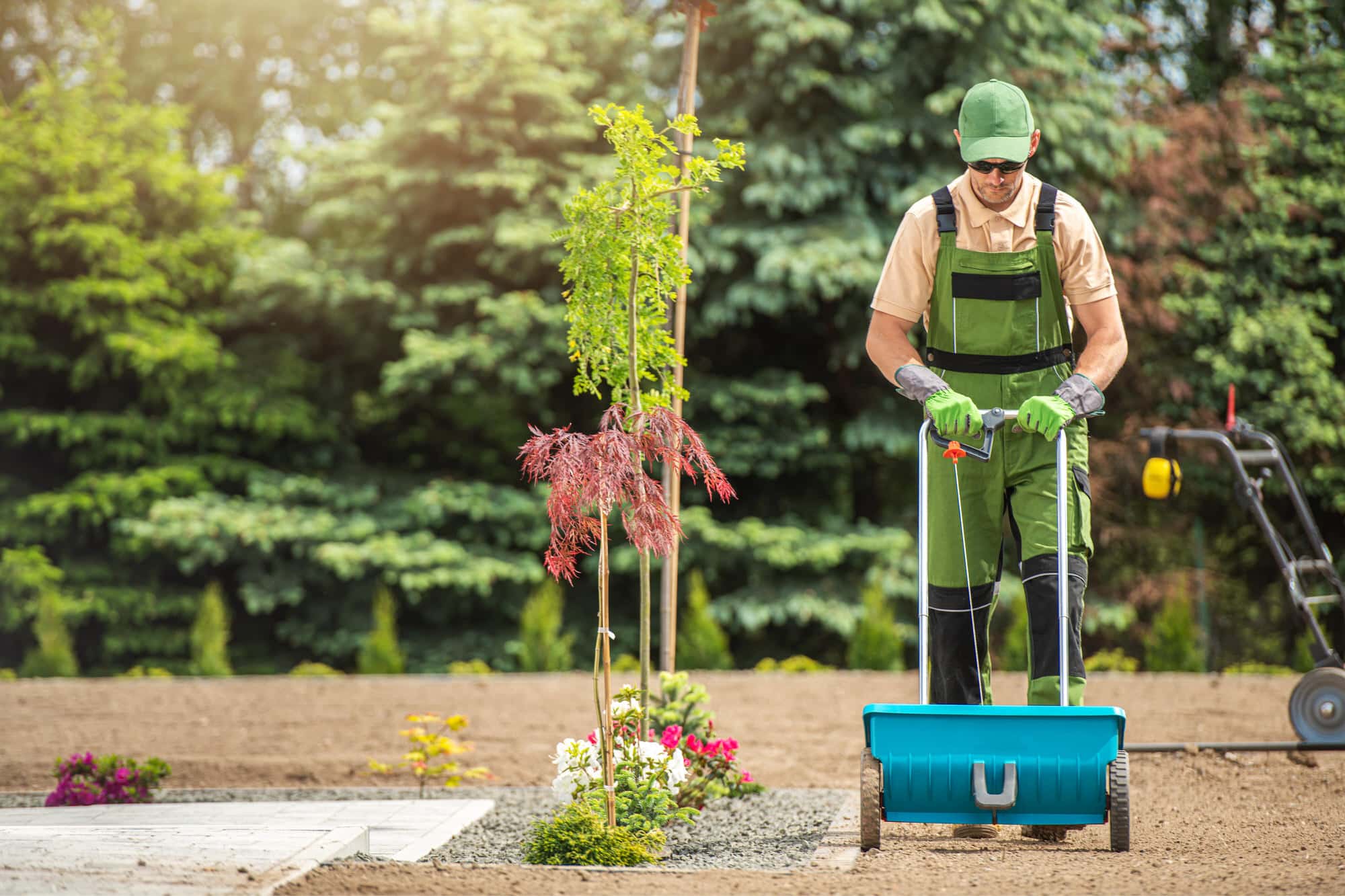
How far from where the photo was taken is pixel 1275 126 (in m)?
12.8

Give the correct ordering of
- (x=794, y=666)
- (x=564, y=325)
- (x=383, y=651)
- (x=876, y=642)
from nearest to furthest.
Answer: (x=876, y=642)
(x=794, y=666)
(x=383, y=651)
(x=564, y=325)

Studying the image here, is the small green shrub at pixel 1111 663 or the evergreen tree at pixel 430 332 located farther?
the evergreen tree at pixel 430 332

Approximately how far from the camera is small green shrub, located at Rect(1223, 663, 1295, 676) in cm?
1132

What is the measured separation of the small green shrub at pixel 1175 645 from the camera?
11.4 meters

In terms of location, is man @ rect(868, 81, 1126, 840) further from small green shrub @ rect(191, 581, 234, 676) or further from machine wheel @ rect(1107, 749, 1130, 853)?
small green shrub @ rect(191, 581, 234, 676)

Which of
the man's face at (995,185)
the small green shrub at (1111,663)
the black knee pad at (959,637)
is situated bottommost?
the small green shrub at (1111,663)

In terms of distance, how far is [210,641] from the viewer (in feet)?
40.2

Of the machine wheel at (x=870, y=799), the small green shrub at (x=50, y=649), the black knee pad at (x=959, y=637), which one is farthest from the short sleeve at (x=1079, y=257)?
the small green shrub at (x=50, y=649)

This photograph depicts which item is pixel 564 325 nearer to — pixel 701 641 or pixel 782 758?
pixel 701 641

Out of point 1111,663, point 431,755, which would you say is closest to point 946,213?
point 431,755

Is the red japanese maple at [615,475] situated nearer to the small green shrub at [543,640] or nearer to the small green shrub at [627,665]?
the small green shrub at [627,665]

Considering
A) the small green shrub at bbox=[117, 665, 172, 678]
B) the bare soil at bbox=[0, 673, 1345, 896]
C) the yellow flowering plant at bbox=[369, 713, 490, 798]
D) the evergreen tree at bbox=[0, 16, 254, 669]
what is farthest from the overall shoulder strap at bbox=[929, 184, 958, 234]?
the evergreen tree at bbox=[0, 16, 254, 669]

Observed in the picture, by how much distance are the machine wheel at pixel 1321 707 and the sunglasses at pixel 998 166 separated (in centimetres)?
318

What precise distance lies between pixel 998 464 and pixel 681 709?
169cm
